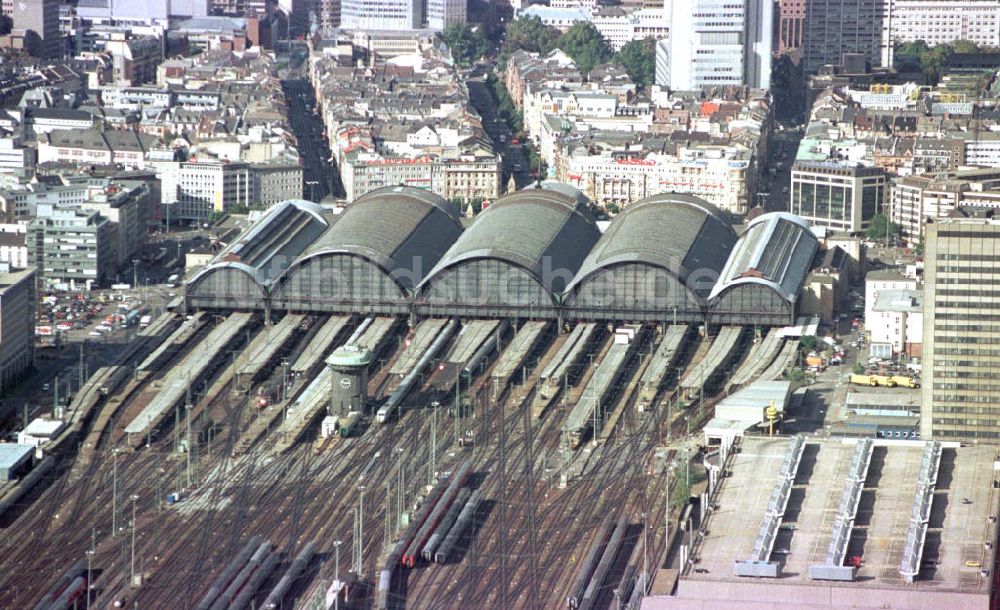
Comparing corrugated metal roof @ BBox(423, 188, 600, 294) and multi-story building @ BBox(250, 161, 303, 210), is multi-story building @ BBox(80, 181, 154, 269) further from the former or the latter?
corrugated metal roof @ BBox(423, 188, 600, 294)

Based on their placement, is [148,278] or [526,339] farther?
[148,278]

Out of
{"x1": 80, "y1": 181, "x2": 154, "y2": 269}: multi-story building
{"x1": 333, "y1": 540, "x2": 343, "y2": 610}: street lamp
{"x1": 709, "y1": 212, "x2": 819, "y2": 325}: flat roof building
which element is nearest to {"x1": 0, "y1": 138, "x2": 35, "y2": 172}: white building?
{"x1": 80, "y1": 181, "x2": 154, "y2": 269}: multi-story building

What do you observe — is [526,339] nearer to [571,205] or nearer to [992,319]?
[571,205]

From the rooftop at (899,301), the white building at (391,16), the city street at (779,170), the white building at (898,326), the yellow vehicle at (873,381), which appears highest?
the white building at (391,16)

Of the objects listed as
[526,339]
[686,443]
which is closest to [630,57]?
[526,339]

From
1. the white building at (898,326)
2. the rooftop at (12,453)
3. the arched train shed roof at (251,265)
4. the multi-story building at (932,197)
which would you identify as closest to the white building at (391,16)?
the multi-story building at (932,197)

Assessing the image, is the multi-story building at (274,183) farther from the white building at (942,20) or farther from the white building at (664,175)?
the white building at (942,20)
